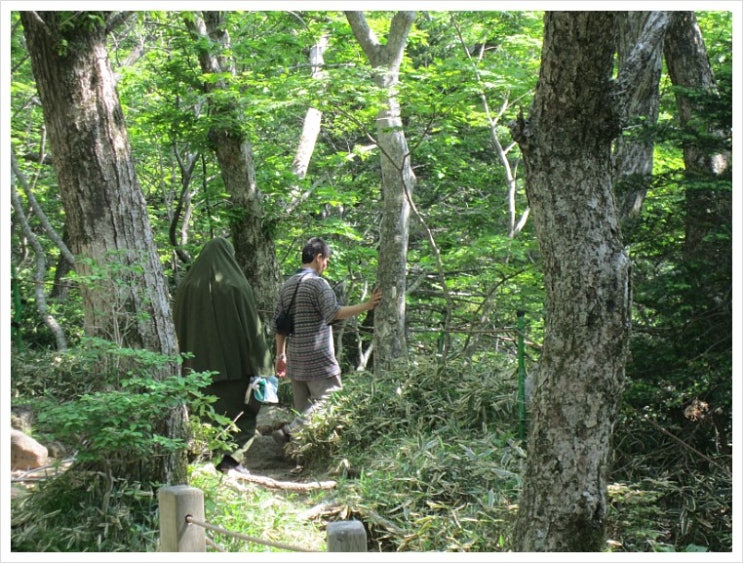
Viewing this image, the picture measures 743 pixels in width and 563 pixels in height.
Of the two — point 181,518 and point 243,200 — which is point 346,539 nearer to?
point 181,518

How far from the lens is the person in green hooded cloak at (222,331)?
6.64 meters

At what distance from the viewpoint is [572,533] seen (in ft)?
13.0

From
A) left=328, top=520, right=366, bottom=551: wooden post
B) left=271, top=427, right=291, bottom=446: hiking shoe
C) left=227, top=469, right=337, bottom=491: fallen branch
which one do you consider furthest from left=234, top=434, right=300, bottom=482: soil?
left=328, top=520, right=366, bottom=551: wooden post

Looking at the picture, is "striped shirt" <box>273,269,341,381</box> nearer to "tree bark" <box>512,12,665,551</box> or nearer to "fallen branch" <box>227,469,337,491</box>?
"fallen branch" <box>227,469,337,491</box>

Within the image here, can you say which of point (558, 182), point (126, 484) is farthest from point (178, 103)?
point (558, 182)

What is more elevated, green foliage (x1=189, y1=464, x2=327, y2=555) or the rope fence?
the rope fence

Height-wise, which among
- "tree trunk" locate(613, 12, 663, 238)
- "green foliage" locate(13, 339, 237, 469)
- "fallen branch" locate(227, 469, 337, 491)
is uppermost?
"tree trunk" locate(613, 12, 663, 238)

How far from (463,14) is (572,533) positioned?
8.16m

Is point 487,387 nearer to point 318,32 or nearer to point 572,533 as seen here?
point 572,533

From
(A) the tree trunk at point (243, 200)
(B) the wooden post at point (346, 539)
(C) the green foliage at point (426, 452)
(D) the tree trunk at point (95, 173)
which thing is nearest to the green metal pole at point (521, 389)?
(C) the green foliage at point (426, 452)

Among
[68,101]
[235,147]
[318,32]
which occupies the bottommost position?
[68,101]

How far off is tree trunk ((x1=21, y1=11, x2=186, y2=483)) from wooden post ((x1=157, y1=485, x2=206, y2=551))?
5.52 ft

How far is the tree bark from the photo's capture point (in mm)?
3844

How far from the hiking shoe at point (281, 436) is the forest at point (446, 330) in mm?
431
